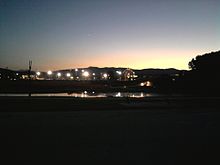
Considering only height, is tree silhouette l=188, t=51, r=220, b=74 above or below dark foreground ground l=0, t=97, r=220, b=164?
above

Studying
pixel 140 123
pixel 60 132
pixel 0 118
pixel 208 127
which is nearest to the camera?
pixel 60 132

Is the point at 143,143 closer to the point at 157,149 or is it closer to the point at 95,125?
the point at 157,149

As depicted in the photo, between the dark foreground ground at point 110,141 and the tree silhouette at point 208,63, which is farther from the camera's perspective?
the tree silhouette at point 208,63

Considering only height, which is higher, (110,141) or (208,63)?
(208,63)

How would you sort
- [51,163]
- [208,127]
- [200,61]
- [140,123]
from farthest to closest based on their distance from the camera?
[200,61]
[140,123]
[208,127]
[51,163]

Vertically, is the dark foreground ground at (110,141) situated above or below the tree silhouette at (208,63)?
below

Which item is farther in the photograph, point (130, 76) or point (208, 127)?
point (130, 76)

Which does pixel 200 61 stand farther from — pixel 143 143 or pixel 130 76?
pixel 130 76

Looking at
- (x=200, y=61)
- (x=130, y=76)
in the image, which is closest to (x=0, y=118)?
(x=200, y=61)

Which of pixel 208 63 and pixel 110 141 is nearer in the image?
pixel 110 141

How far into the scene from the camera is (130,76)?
145875mm

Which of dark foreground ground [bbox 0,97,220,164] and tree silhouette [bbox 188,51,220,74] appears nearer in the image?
dark foreground ground [bbox 0,97,220,164]

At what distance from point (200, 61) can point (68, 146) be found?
57.9 metres

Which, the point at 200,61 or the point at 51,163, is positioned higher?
the point at 200,61
